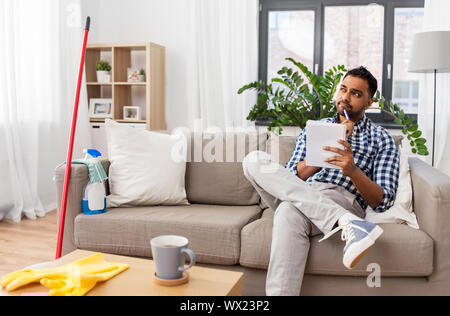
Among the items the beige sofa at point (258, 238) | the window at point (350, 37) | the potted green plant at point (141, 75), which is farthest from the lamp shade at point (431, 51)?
the potted green plant at point (141, 75)

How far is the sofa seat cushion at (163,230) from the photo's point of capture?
1.81 metres

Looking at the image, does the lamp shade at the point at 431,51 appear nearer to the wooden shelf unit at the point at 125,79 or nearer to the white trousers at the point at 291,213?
the white trousers at the point at 291,213

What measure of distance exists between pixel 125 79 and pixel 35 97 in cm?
94

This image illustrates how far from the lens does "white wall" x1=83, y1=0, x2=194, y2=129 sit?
4.07 metres

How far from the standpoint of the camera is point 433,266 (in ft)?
5.50

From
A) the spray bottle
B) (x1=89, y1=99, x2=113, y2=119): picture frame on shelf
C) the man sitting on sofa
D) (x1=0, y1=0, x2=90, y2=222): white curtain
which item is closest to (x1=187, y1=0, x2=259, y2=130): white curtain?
(x1=89, y1=99, x2=113, y2=119): picture frame on shelf

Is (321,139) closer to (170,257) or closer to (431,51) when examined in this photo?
(170,257)

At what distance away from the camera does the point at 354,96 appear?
205cm

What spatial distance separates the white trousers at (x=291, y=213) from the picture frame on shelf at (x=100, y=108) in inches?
97.5
